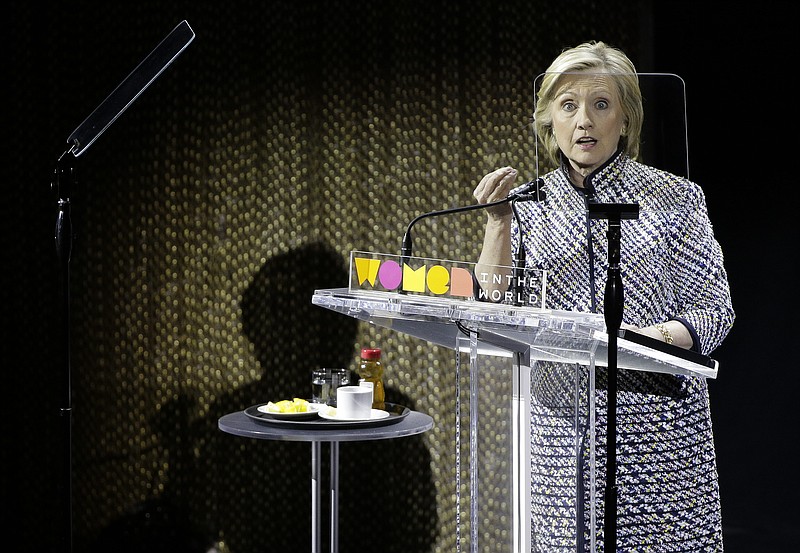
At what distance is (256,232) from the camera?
9.64 ft

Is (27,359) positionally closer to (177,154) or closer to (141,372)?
(141,372)

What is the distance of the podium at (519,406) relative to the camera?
3.73 feet

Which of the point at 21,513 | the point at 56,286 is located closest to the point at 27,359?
the point at 56,286

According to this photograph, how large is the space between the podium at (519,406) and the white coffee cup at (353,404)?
37.2 inches

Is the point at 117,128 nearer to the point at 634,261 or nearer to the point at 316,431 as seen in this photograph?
the point at 316,431

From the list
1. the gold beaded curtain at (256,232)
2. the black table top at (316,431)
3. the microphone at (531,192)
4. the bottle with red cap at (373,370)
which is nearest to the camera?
the microphone at (531,192)

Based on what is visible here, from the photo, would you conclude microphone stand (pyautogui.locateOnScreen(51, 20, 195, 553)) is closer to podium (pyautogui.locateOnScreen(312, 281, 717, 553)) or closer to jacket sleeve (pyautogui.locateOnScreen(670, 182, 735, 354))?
podium (pyautogui.locateOnScreen(312, 281, 717, 553))

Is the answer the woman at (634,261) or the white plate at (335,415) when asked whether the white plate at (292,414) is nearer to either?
the white plate at (335,415)

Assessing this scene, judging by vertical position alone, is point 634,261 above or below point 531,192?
below

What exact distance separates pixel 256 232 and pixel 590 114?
5.85 ft

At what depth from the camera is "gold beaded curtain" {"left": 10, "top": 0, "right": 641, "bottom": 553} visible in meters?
2.90

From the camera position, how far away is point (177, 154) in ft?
9.62

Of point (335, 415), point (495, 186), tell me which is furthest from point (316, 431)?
point (495, 186)

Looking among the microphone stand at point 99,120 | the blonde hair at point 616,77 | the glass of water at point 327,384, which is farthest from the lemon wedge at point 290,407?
the blonde hair at point 616,77
